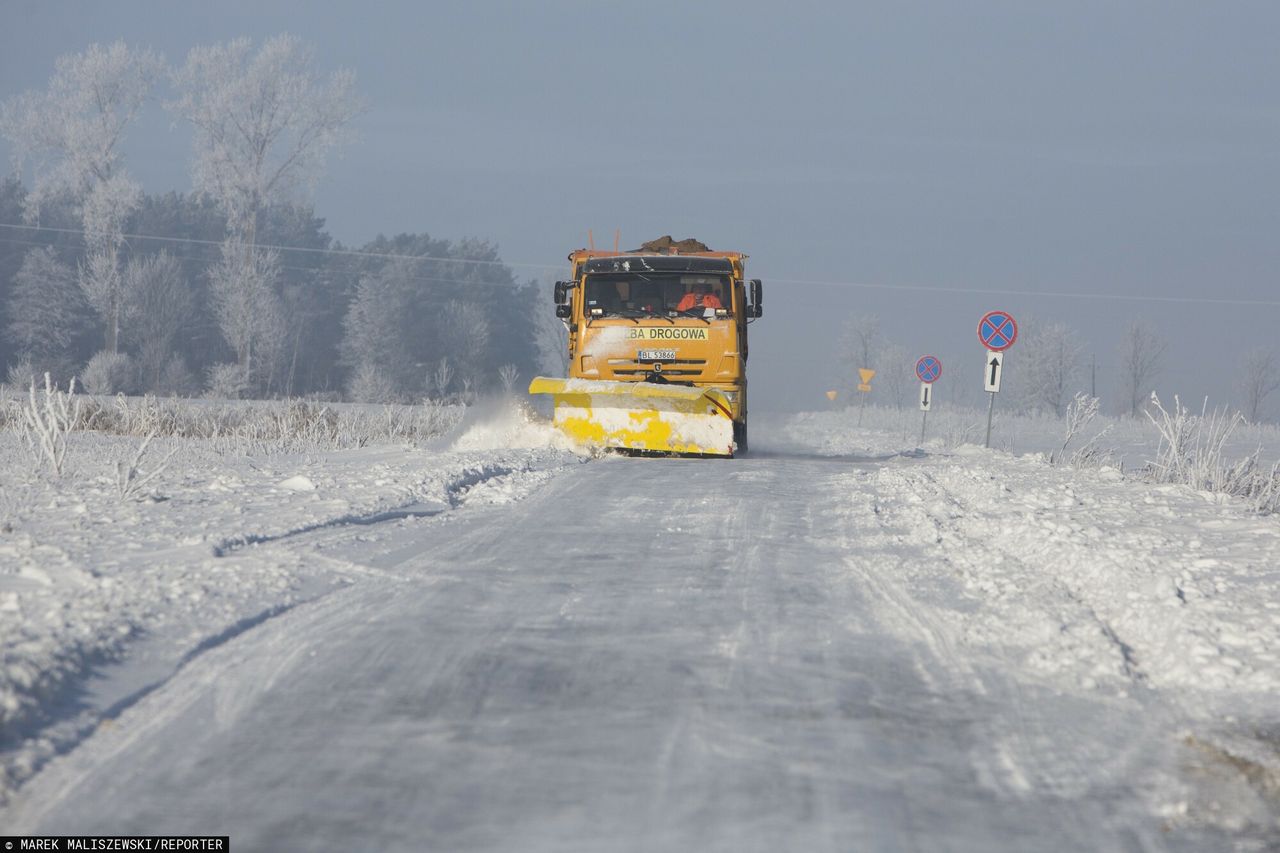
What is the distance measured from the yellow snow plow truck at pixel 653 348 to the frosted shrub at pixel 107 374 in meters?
39.4

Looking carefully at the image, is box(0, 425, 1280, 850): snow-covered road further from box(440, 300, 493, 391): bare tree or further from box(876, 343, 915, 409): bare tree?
box(876, 343, 915, 409): bare tree

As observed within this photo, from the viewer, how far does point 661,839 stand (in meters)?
3.17

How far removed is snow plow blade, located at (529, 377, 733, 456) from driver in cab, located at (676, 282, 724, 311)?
152cm

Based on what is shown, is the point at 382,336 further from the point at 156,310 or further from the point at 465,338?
the point at 156,310

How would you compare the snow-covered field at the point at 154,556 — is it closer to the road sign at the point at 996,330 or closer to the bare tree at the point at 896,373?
the road sign at the point at 996,330

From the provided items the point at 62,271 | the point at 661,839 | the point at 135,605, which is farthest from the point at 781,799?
the point at 62,271

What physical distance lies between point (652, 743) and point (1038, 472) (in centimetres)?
1133

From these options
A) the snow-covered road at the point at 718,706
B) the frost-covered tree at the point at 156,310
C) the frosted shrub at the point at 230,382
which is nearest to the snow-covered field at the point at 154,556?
the snow-covered road at the point at 718,706

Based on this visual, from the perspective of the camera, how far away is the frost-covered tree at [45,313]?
2185 inches

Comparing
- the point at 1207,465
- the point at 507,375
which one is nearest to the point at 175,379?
the point at 507,375

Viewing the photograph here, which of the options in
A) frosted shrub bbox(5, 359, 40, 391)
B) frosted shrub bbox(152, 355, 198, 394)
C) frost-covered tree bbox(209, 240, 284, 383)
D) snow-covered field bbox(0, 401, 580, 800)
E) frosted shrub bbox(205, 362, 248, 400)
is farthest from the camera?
frosted shrub bbox(152, 355, 198, 394)

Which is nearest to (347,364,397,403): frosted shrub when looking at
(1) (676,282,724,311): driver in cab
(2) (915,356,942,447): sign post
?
(2) (915,356,942,447): sign post

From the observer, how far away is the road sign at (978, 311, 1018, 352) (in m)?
20.8

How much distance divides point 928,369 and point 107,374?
3441 cm
